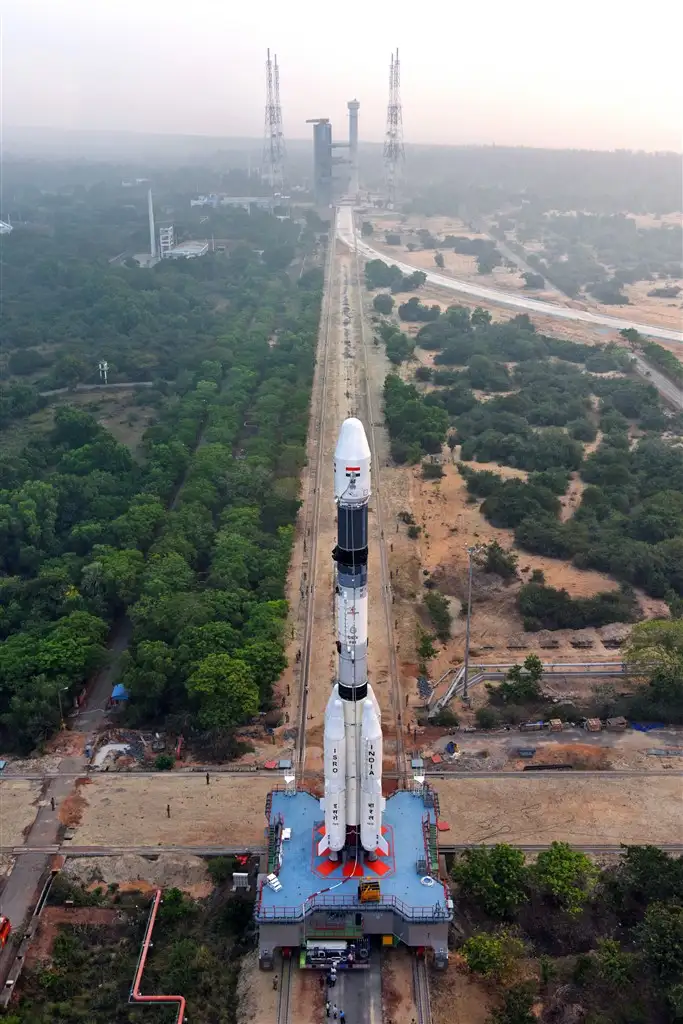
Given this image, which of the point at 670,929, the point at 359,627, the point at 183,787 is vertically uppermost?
the point at 359,627

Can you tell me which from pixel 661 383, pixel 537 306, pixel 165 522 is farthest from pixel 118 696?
pixel 537 306

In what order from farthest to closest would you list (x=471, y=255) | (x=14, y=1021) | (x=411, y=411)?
(x=471, y=255)
(x=411, y=411)
(x=14, y=1021)

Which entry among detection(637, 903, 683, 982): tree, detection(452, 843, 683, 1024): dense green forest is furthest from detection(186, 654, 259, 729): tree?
detection(637, 903, 683, 982): tree

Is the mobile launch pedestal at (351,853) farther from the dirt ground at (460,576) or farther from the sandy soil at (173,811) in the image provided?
the dirt ground at (460,576)

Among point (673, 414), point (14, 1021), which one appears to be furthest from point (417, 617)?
point (673, 414)

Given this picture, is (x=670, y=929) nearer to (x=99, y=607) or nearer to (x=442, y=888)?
(x=442, y=888)

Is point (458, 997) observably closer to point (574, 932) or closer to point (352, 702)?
point (574, 932)

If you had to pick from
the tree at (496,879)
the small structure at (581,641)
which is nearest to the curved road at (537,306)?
the small structure at (581,641)
